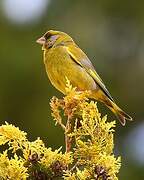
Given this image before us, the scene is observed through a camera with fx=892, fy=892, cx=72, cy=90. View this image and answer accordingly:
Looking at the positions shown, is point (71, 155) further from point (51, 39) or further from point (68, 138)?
point (51, 39)

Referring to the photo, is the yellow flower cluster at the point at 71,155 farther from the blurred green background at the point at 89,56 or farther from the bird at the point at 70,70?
the blurred green background at the point at 89,56

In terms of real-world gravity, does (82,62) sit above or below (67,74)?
above

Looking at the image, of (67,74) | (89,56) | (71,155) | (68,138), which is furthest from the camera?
(89,56)

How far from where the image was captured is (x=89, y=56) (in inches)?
442

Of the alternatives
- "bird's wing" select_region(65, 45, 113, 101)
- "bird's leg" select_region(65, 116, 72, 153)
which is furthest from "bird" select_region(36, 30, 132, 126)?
"bird's leg" select_region(65, 116, 72, 153)

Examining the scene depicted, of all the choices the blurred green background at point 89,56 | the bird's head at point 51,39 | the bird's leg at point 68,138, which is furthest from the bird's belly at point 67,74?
the blurred green background at point 89,56

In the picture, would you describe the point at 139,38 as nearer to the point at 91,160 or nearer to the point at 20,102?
the point at 20,102

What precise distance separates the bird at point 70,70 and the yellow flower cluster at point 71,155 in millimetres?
1221

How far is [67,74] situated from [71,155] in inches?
57.7

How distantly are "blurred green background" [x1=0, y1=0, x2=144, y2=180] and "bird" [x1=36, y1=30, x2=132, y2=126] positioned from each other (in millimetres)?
5778

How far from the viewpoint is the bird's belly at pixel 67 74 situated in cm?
435

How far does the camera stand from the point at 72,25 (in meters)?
12.0

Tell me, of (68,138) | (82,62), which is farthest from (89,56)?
(68,138)

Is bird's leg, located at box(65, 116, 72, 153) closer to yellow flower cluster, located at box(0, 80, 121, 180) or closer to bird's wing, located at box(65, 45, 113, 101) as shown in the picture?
yellow flower cluster, located at box(0, 80, 121, 180)
